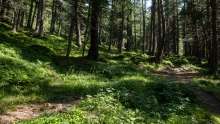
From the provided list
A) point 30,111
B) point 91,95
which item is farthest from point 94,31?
point 30,111

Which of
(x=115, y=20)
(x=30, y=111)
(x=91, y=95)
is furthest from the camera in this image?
(x=115, y=20)

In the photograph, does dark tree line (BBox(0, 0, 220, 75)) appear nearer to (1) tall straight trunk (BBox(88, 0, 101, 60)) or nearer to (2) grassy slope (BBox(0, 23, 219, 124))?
(1) tall straight trunk (BBox(88, 0, 101, 60))

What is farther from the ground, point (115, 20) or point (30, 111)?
point (115, 20)

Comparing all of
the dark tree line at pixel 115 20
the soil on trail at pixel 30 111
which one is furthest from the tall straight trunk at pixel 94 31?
the soil on trail at pixel 30 111

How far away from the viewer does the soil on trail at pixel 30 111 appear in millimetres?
5738

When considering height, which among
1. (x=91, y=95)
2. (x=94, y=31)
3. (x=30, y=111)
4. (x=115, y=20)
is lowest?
(x=30, y=111)

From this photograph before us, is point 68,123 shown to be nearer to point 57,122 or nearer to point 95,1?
point 57,122

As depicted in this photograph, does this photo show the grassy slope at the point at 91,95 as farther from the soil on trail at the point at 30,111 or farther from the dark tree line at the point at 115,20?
the dark tree line at the point at 115,20

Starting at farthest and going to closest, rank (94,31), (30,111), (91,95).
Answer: (94,31), (91,95), (30,111)

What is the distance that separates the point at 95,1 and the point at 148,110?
882cm

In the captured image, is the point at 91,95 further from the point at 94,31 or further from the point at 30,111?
the point at 94,31

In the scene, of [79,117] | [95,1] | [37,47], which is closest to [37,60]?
[37,47]

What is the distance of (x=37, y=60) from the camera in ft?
37.0

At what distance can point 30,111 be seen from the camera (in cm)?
644
